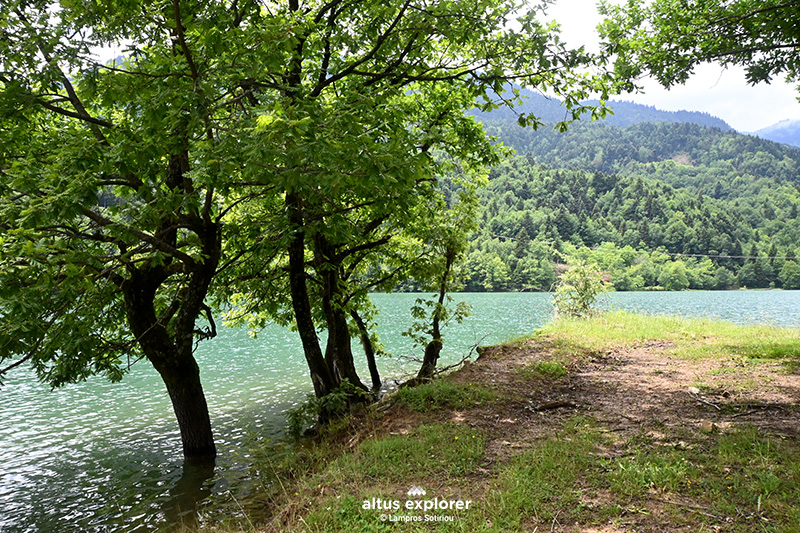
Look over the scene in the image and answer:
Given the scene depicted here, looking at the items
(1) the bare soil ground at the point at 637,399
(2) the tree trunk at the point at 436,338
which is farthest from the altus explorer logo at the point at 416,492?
(2) the tree trunk at the point at 436,338

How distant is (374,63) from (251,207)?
14.5ft

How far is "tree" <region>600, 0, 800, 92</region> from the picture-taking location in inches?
346

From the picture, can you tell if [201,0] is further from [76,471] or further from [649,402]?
[76,471]

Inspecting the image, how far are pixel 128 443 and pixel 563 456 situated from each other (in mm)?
9998

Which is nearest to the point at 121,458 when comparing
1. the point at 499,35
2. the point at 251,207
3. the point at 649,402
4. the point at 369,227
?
the point at 251,207

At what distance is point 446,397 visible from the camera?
787cm

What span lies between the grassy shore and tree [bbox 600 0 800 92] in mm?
5980

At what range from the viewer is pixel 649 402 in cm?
707

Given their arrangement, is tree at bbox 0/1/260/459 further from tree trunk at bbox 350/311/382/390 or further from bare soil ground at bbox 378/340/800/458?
tree trunk at bbox 350/311/382/390

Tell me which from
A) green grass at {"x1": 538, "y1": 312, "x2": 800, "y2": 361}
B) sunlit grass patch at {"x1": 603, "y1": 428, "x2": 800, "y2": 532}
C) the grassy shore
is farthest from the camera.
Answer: green grass at {"x1": 538, "y1": 312, "x2": 800, "y2": 361}

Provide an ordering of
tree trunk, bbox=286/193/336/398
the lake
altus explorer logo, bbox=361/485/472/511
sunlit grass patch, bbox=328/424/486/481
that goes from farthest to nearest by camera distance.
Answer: tree trunk, bbox=286/193/336/398
the lake
sunlit grass patch, bbox=328/424/486/481
altus explorer logo, bbox=361/485/472/511

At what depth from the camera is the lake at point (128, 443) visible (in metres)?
7.32

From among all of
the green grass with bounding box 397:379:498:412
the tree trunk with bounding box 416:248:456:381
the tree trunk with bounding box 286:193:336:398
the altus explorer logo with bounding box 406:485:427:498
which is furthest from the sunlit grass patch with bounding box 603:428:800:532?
the tree trunk with bounding box 416:248:456:381

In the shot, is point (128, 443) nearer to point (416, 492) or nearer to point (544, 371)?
point (416, 492)
